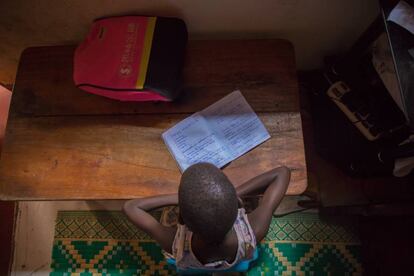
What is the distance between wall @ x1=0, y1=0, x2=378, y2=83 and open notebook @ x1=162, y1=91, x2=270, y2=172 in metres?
0.28

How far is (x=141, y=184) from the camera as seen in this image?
1.09 metres

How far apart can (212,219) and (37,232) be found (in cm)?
126

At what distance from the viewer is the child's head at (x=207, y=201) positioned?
2.38 feet

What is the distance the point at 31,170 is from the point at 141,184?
38cm

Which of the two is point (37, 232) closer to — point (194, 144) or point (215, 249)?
point (194, 144)

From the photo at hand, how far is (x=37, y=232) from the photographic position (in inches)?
64.4

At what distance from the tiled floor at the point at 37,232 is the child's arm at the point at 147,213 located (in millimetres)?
602

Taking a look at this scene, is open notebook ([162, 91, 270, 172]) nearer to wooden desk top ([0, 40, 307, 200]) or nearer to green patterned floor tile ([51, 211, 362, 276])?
wooden desk top ([0, 40, 307, 200])

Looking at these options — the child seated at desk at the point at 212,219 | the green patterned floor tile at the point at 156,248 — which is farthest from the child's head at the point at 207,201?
the green patterned floor tile at the point at 156,248

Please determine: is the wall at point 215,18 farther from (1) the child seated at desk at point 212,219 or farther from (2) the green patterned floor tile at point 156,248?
(2) the green patterned floor tile at point 156,248

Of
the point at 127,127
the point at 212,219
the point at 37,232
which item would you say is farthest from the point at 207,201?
the point at 37,232

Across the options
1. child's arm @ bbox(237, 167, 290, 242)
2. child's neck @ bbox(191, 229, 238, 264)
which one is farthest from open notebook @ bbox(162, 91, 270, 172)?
child's neck @ bbox(191, 229, 238, 264)

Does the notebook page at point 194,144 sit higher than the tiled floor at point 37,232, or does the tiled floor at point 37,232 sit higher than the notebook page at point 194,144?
the notebook page at point 194,144

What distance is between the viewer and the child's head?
726 millimetres
